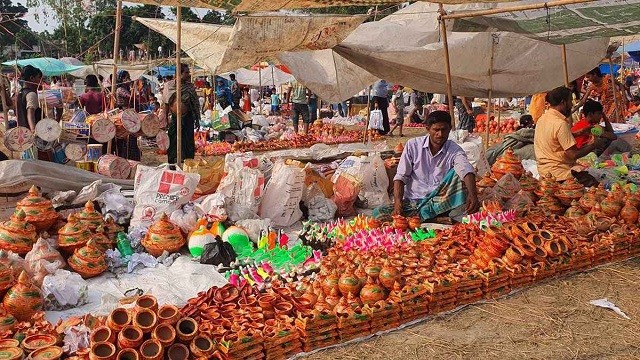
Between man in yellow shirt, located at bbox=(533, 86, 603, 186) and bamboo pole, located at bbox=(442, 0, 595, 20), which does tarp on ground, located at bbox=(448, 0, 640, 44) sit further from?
man in yellow shirt, located at bbox=(533, 86, 603, 186)

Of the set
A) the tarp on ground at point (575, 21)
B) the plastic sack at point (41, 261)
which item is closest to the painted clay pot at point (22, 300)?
the plastic sack at point (41, 261)

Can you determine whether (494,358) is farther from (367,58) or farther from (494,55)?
(494,55)

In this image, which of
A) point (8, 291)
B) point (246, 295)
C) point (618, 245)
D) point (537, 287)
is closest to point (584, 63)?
point (618, 245)

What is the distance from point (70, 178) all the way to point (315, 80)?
4.21 meters

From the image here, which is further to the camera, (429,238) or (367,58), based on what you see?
(367,58)

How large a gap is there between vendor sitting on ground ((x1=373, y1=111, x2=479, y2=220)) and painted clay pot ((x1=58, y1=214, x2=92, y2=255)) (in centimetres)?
261

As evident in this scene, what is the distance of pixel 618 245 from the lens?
4863 mm

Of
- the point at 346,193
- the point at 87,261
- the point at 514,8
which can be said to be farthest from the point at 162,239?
the point at 514,8

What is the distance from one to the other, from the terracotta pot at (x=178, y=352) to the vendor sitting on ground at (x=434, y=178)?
2929 mm

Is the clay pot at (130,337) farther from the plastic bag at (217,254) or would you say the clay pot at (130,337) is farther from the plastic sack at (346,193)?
the plastic sack at (346,193)

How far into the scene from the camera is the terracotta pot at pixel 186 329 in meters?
3.20

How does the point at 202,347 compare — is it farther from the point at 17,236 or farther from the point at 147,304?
the point at 17,236

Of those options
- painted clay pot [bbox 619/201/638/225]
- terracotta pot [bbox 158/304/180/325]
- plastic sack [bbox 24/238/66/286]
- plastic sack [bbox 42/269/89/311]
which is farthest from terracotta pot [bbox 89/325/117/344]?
painted clay pot [bbox 619/201/638/225]

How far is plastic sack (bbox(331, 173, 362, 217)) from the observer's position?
6.52 meters
